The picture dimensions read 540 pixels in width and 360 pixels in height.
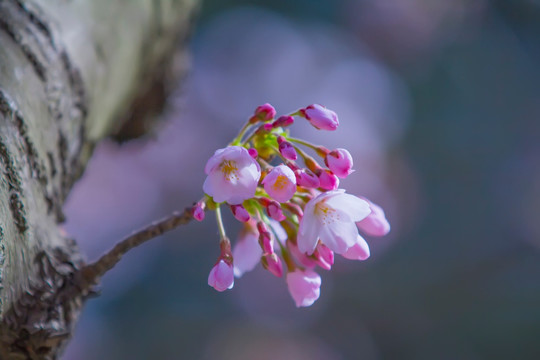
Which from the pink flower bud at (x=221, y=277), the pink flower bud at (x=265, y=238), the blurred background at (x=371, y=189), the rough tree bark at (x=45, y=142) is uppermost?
the pink flower bud at (x=265, y=238)

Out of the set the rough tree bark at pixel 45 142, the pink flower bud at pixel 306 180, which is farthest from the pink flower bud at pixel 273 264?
the rough tree bark at pixel 45 142

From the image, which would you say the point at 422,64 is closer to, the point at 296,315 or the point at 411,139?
the point at 411,139

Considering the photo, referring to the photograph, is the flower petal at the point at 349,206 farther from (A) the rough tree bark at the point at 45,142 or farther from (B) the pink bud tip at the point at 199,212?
(A) the rough tree bark at the point at 45,142

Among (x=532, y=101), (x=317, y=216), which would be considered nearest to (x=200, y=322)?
(x=532, y=101)

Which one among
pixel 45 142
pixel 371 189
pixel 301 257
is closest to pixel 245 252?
pixel 301 257

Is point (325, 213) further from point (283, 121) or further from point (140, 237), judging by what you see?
point (140, 237)

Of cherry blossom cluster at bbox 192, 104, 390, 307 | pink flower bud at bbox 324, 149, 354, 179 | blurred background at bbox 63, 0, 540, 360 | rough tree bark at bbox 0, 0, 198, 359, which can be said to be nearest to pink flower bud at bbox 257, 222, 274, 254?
cherry blossom cluster at bbox 192, 104, 390, 307
